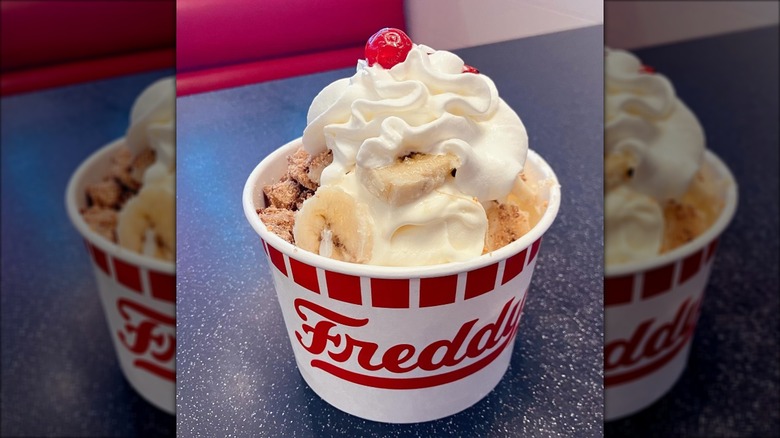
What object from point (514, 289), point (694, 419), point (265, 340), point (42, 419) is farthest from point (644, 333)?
point (42, 419)

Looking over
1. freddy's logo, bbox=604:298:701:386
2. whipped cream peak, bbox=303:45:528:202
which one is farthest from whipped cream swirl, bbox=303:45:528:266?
freddy's logo, bbox=604:298:701:386

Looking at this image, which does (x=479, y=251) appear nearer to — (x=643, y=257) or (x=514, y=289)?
(x=514, y=289)

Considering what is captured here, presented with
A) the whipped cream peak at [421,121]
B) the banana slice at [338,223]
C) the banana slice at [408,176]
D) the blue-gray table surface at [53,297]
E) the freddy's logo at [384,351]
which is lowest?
the blue-gray table surface at [53,297]

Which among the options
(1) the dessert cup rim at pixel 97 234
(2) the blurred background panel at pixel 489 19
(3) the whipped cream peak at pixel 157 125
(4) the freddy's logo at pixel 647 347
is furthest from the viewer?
(4) the freddy's logo at pixel 647 347

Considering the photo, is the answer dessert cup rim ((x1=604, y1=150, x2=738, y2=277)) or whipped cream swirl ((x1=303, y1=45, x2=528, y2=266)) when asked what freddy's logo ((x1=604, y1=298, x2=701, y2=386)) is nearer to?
dessert cup rim ((x1=604, y1=150, x2=738, y2=277))

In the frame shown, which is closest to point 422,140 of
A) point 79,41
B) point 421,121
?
point 421,121

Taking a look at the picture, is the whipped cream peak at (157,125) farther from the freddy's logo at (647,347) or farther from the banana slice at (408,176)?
the freddy's logo at (647,347)

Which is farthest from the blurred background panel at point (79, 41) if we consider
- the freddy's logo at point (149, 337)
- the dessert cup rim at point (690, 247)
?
the dessert cup rim at point (690, 247)
